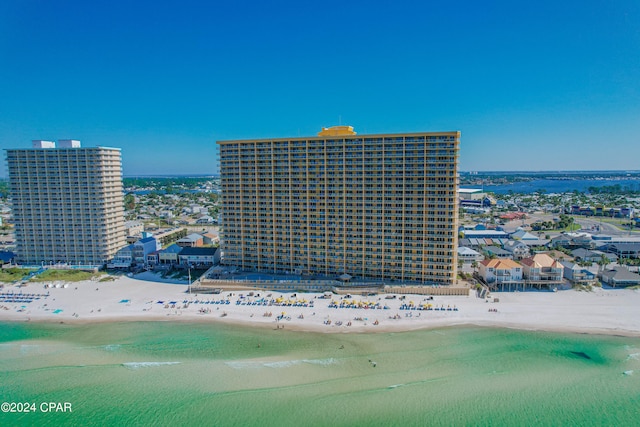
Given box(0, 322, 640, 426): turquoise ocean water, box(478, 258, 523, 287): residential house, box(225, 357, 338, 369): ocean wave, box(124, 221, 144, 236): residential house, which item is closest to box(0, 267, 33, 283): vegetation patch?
box(0, 322, 640, 426): turquoise ocean water

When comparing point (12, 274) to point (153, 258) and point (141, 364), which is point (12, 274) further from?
point (141, 364)

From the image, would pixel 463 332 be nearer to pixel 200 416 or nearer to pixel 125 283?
pixel 200 416

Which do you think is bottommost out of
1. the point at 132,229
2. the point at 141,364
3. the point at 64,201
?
the point at 141,364

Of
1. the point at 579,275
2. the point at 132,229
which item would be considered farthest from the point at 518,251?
the point at 132,229

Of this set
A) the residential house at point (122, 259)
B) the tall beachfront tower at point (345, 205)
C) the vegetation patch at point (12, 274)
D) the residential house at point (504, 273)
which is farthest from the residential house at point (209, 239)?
the residential house at point (504, 273)

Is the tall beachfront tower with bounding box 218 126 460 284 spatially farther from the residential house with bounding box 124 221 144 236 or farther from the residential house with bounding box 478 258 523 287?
the residential house with bounding box 124 221 144 236

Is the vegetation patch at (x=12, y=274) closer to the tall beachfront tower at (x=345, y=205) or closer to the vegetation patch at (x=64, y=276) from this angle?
the vegetation patch at (x=64, y=276)
